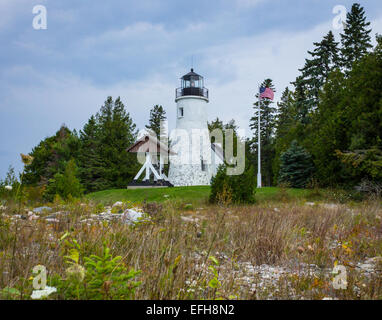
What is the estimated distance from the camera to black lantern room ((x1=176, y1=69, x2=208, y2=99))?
86.7 feet

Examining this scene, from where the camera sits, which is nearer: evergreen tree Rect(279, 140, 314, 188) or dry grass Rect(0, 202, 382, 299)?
dry grass Rect(0, 202, 382, 299)

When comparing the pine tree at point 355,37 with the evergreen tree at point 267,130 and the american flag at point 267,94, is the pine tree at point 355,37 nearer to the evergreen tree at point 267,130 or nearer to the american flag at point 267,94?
the american flag at point 267,94

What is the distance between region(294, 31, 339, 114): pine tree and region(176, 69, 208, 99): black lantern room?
38.9 ft

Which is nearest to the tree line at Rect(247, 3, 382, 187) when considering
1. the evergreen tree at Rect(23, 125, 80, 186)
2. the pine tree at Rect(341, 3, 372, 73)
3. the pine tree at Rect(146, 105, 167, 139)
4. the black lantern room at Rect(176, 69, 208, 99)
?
the pine tree at Rect(341, 3, 372, 73)

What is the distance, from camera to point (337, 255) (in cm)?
383

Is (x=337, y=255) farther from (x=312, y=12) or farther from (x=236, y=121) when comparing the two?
(x=236, y=121)

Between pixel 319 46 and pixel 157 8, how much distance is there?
31.8 meters

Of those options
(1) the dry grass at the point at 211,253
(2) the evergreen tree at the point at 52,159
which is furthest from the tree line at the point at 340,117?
(2) the evergreen tree at the point at 52,159

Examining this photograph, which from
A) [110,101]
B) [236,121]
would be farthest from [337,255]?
[236,121]

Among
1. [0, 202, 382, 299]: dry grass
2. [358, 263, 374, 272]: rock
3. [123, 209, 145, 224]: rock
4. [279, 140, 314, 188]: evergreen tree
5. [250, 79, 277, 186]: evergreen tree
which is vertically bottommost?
[358, 263, 374, 272]: rock

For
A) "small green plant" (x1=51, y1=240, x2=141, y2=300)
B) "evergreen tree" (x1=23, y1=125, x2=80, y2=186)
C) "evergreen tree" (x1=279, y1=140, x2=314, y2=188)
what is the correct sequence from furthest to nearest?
"evergreen tree" (x1=23, y1=125, x2=80, y2=186) → "evergreen tree" (x1=279, y1=140, x2=314, y2=188) → "small green plant" (x1=51, y1=240, x2=141, y2=300)

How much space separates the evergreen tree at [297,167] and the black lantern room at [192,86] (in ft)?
29.7

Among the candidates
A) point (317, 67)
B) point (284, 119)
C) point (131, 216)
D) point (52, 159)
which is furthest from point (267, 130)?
point (131, 216)

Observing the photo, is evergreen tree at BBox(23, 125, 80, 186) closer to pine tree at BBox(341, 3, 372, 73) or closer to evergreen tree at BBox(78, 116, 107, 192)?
evergreen tree at BBox(78, 116, 107, 192)
